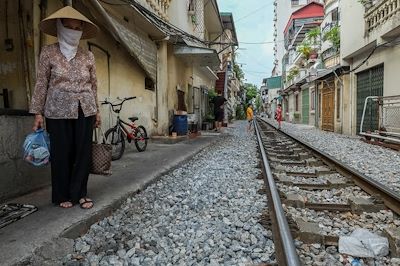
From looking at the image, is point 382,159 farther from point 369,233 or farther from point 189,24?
point 189,24

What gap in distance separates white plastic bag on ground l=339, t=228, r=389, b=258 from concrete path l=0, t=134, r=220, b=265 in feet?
7.21

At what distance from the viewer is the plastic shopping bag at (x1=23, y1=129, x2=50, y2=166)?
3.52 metres

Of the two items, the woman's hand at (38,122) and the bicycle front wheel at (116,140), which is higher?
the woman's hand at (38,122)

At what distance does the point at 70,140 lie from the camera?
376 centimetres

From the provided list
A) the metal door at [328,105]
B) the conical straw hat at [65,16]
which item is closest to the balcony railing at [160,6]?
the conical straw hat at [65,16]

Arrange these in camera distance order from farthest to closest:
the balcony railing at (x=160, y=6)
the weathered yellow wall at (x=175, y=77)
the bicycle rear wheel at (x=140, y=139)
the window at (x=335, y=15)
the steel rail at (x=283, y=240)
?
the window at (x=335, y=15)
the weathered yellow wall at (x=175, y=77)
the balcony railing at (x=160, y=6)
the bicycle rear wheel at (x=140, y=139)
the steel rail at (x=283, y=240)

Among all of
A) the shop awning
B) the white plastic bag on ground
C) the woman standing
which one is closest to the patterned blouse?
the woman standing

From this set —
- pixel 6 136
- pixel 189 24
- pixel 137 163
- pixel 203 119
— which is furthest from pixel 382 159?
pixel 203 119

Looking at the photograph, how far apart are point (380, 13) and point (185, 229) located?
1230 centimetres

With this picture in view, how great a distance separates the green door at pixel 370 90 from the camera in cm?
1382

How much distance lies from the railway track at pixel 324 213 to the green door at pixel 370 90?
8460 mm

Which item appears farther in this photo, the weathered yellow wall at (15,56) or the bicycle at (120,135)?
the bicycle at (120,135)

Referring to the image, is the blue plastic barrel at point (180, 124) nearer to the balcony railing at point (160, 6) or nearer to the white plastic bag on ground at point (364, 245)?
the balcony railing at point (160, 6)

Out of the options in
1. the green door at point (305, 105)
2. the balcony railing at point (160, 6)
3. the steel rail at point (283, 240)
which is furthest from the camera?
the green door at point (305, 105)
